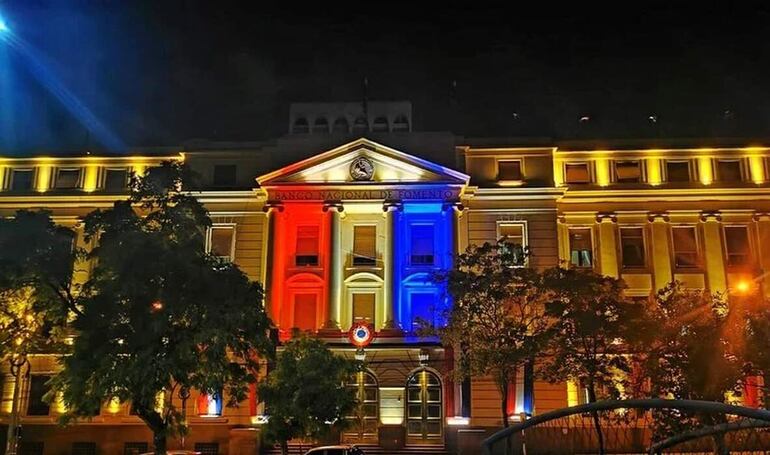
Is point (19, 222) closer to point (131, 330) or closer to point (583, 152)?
point (131, 330)

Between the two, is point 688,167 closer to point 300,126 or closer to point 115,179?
point 300,126

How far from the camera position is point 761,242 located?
4028 cm

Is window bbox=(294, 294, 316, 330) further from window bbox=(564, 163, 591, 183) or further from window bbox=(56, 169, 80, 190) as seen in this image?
window bbox=(564, 163, 591, 183)

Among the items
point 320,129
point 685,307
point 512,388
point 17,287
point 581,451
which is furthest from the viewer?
point 320,129

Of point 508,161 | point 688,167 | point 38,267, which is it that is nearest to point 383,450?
point 508,161

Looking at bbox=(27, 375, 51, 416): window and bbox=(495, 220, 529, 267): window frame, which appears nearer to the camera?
bbox=(27, 375, 51, 416): window

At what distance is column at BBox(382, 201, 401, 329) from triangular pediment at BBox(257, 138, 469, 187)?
5.01 feet

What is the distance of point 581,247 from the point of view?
41.5 metres

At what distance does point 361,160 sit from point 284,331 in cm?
1009

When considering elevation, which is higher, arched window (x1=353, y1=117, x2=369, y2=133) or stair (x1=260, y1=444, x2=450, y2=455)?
arched window (x1=353, y1=117, x2=369, y2=133)

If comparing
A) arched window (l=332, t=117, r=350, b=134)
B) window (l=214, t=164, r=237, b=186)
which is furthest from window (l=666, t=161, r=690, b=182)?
window (l=214, t=164, r=237, b=186)

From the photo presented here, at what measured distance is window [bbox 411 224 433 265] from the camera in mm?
40562

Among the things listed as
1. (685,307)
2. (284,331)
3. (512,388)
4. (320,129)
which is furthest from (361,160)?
(685,307)

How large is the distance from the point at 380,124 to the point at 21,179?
21279 millimetres
